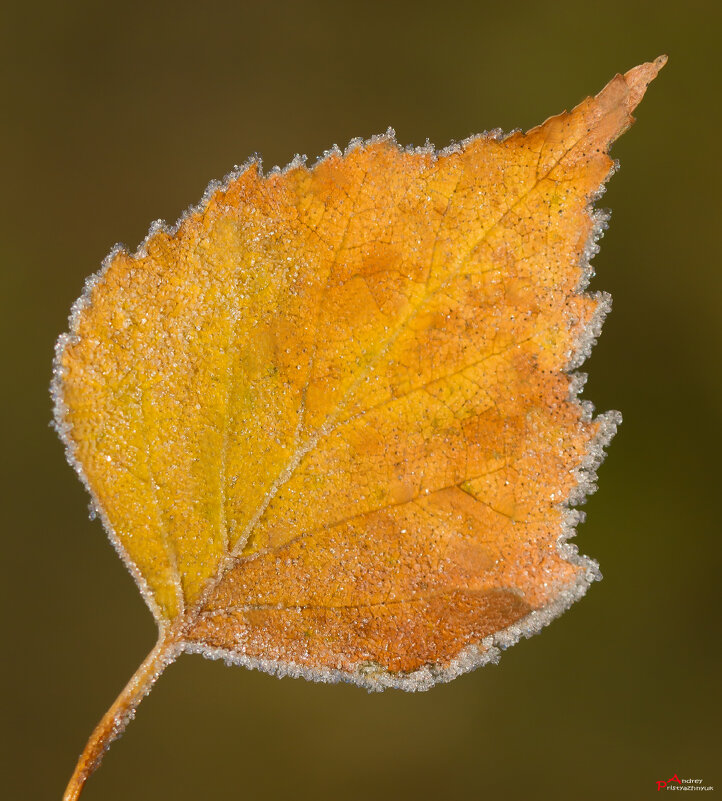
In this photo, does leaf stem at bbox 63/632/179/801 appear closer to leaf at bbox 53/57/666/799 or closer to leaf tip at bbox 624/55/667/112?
leaf at bbox 53/57/666/799

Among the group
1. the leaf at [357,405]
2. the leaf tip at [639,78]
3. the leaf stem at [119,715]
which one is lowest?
the leaf stem at [119,715]

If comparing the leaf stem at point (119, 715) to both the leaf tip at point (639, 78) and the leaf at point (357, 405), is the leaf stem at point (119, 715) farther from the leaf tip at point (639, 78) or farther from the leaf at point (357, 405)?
the leaf tip at point (639, 78)

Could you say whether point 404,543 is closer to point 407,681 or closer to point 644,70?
point 407,681

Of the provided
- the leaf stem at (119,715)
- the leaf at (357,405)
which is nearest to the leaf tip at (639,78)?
the leaf at (357,405)

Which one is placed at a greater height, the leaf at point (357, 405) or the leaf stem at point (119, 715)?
the leaf at point (357, 405)

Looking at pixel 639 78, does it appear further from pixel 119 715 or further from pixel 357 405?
pixel 119 715

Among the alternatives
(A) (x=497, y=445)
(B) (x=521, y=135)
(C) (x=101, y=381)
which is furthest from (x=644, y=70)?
(C) (x=101, y=381)

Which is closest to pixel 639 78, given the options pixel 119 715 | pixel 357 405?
pixel 357 405

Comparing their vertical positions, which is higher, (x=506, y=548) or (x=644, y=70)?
(x=644, y=70)
